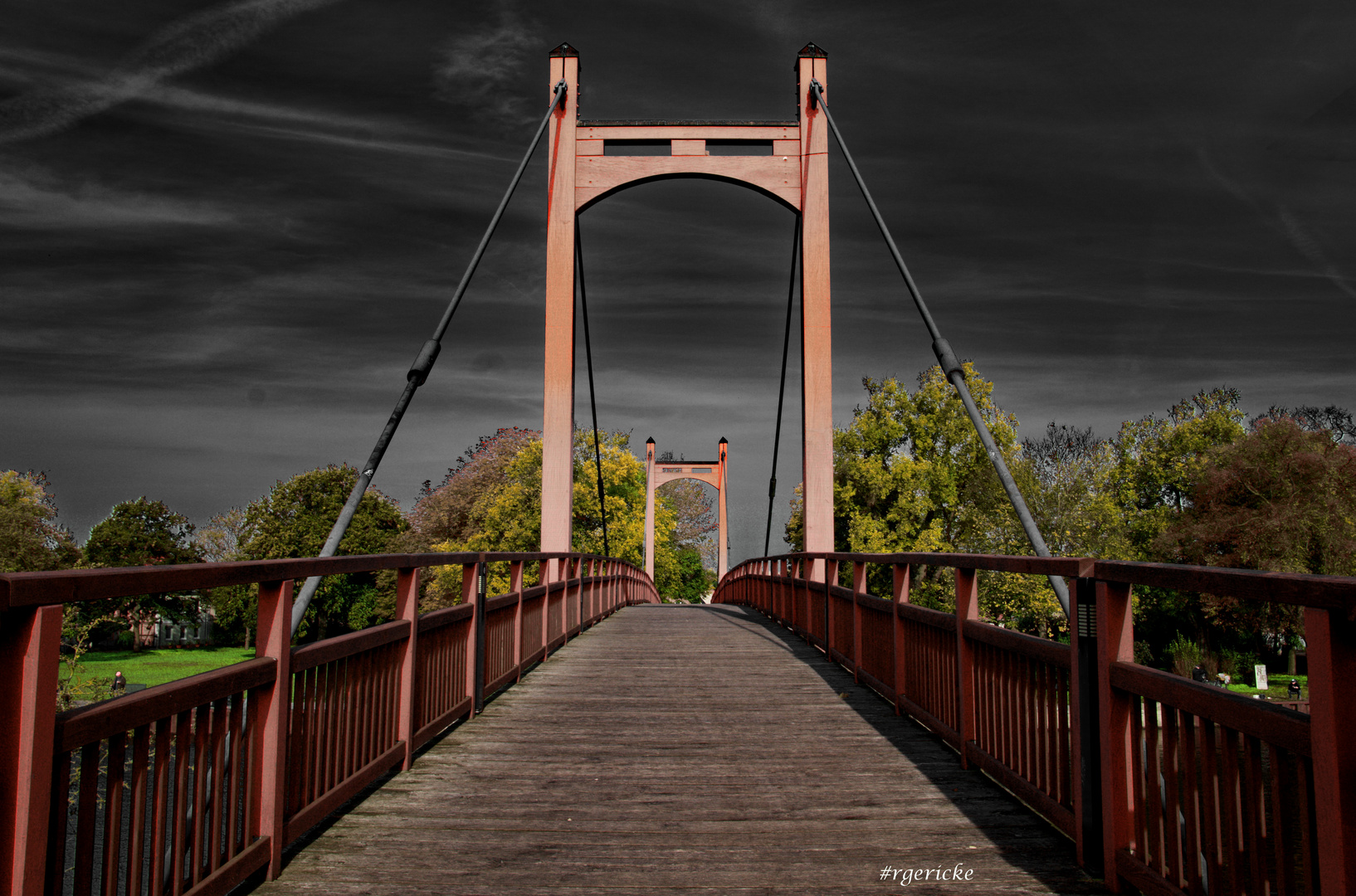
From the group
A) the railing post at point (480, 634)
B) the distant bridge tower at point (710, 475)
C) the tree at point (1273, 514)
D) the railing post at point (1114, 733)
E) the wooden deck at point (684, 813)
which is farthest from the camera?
the distant bridge tower at point (710, 475)

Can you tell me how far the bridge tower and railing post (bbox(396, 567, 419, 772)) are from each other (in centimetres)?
823

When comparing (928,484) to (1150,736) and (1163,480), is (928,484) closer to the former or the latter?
Answer: (1163,480)

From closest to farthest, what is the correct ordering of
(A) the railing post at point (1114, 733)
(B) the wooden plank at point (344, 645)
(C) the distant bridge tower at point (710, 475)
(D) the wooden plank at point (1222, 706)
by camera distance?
1. (D) the wooden plank at point (1222, 706)
2. (A) the railing post at point (1114, 733)
3. (B) the wooden plank at point (344, 645)
4. (C) the distant bridge tower at point (710, 475)

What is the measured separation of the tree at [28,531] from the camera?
32.3m

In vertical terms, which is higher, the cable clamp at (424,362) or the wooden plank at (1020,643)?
the cable clamp at (424,362)

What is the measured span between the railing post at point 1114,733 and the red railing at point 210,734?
2.69 metres

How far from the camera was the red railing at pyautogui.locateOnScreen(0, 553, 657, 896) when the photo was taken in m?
1.74

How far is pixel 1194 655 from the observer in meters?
31.8

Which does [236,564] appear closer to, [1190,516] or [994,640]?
[994,640]

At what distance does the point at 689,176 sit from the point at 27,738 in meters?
13.5

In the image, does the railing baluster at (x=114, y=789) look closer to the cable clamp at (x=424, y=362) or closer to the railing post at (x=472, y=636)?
the railing post at (x=472, y=636)

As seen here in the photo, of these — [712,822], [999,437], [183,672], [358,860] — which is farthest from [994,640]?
[183,672]

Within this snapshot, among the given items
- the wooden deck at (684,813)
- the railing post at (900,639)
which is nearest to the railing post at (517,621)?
the wooden deck at (684,813)

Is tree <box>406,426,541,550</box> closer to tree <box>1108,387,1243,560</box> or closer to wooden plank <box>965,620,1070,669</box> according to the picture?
tree <box>1108,387,1243,560</box>
